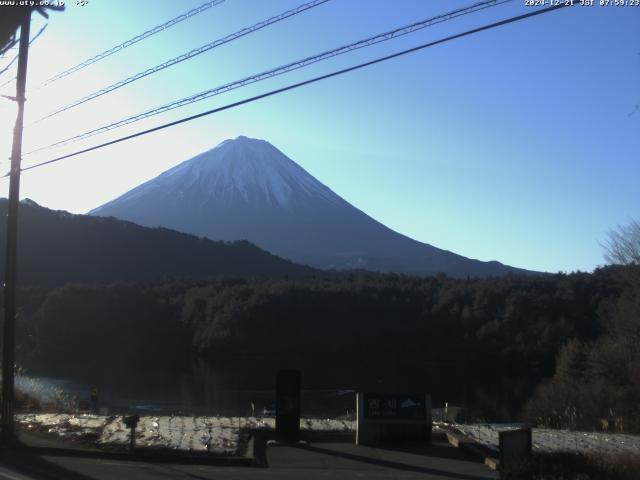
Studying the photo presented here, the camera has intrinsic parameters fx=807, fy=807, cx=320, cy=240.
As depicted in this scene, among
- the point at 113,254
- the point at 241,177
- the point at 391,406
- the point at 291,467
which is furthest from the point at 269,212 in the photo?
the point at 291,467

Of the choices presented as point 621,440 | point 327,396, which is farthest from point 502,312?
point 621,440

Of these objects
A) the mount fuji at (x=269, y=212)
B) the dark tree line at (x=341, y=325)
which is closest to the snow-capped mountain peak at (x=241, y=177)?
the mount fuji at (x=269, y=212)

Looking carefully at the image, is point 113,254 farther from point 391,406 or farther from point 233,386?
point 391,406

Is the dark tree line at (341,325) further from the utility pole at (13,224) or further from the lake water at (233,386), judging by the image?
the utility pole at (13,224)

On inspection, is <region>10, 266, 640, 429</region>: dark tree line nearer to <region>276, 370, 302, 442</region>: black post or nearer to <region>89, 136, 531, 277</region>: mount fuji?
<region>276, 370, 302, 442</region>: black post

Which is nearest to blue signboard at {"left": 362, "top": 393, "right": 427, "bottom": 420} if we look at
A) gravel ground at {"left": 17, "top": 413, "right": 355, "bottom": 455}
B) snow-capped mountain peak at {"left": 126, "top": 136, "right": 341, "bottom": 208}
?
gravel ground at {"left": 17, "top": 413, "right": 355, "bottom": 455}
